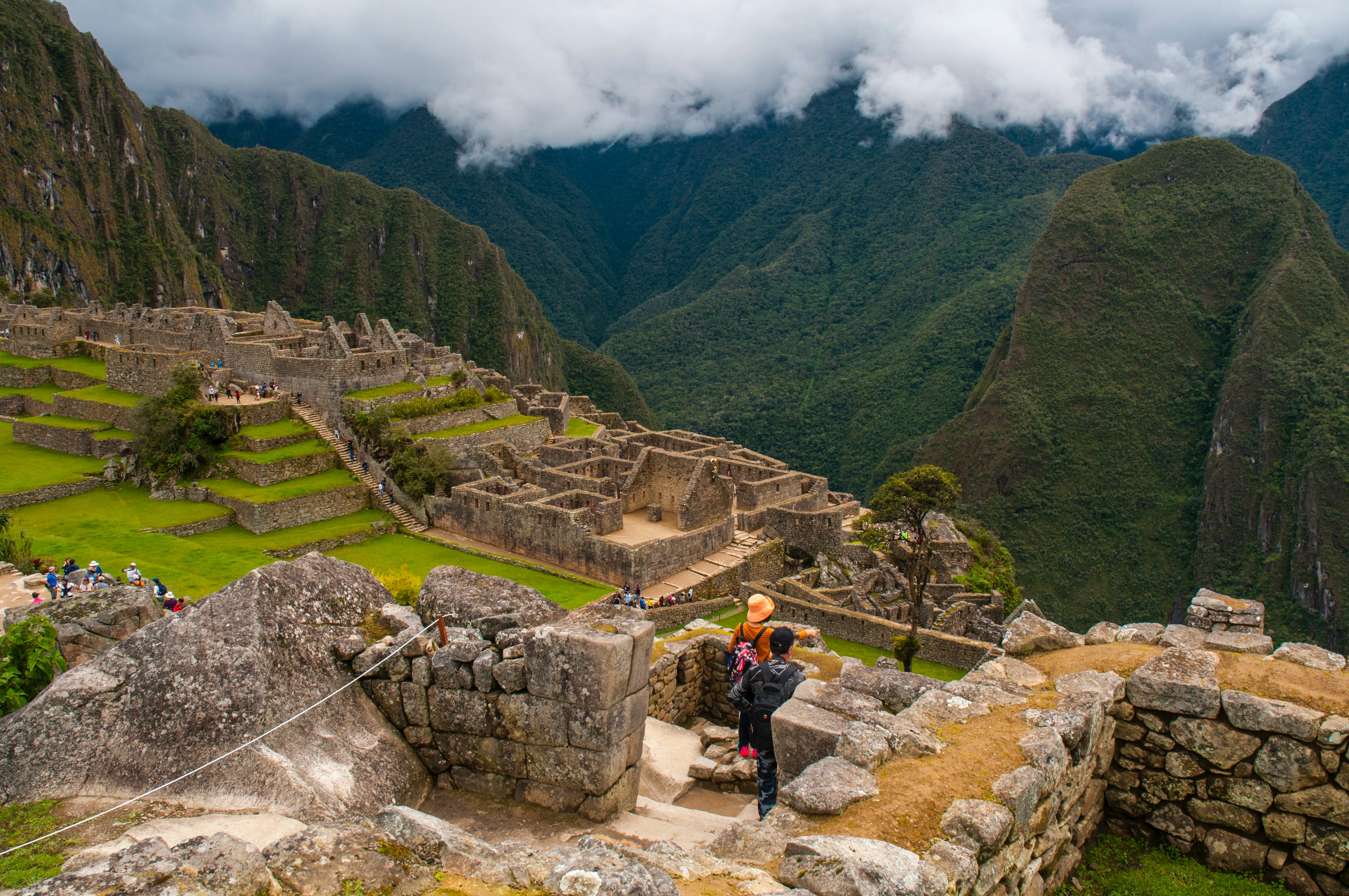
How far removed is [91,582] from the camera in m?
15.7

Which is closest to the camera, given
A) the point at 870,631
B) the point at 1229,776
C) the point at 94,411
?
the point at 1229,776

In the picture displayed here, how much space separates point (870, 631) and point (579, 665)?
1630cm

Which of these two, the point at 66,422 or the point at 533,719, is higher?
the point at 533,719

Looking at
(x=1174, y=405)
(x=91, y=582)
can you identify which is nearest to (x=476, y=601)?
(x=91, y=582)

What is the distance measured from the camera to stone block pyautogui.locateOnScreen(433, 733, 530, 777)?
21.6 ft

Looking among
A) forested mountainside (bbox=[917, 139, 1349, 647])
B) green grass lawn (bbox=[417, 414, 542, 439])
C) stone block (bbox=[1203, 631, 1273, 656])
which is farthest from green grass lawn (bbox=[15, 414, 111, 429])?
forested mountainside (bbox=[917, 139, 1349, 647])

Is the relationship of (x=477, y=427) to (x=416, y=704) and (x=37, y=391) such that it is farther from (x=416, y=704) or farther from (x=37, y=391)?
(x=416, y=704)

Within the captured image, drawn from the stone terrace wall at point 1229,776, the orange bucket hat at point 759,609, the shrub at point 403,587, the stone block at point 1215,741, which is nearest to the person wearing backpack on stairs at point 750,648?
the orange bucket hat at point 759,609

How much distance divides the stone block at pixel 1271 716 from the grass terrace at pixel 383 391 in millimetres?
31309

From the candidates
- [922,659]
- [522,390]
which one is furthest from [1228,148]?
[922,659]

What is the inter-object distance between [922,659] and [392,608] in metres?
15.8

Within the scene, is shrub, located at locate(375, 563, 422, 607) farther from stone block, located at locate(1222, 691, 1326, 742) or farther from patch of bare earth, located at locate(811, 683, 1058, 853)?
stone block, located at locate(1222, 691, 1326, 742)

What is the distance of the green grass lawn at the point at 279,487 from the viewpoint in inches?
1121

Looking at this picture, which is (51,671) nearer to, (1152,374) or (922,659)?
(922,659)
